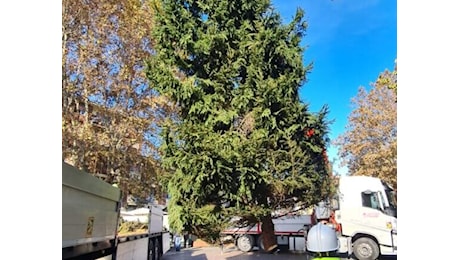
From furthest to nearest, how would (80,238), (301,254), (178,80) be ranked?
(301,254) < (178,80) < (80,238)

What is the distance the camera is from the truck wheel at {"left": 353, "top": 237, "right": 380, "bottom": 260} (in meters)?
3.73

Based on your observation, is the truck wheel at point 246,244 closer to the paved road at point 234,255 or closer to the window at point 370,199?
the paved road at point 234,255

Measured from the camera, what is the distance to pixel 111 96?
4.45 meters

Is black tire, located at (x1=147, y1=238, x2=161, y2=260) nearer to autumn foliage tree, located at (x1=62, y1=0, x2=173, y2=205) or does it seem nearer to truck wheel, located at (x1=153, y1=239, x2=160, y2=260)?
truck wheel, located at (x1=153, y1=239, x2=160, y2=260)

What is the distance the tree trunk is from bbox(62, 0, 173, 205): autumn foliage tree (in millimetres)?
1439

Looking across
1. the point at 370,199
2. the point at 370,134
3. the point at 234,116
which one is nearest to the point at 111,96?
the point at 234,116

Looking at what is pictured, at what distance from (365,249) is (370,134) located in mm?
1405

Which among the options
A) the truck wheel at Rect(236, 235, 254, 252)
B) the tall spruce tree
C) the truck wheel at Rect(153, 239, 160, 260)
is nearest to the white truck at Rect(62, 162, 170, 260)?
the tall spruce tree

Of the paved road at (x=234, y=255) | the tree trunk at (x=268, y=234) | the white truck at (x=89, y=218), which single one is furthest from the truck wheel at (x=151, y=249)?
the tree trunk at (x=268, y=234)

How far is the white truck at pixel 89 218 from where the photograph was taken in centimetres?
123
